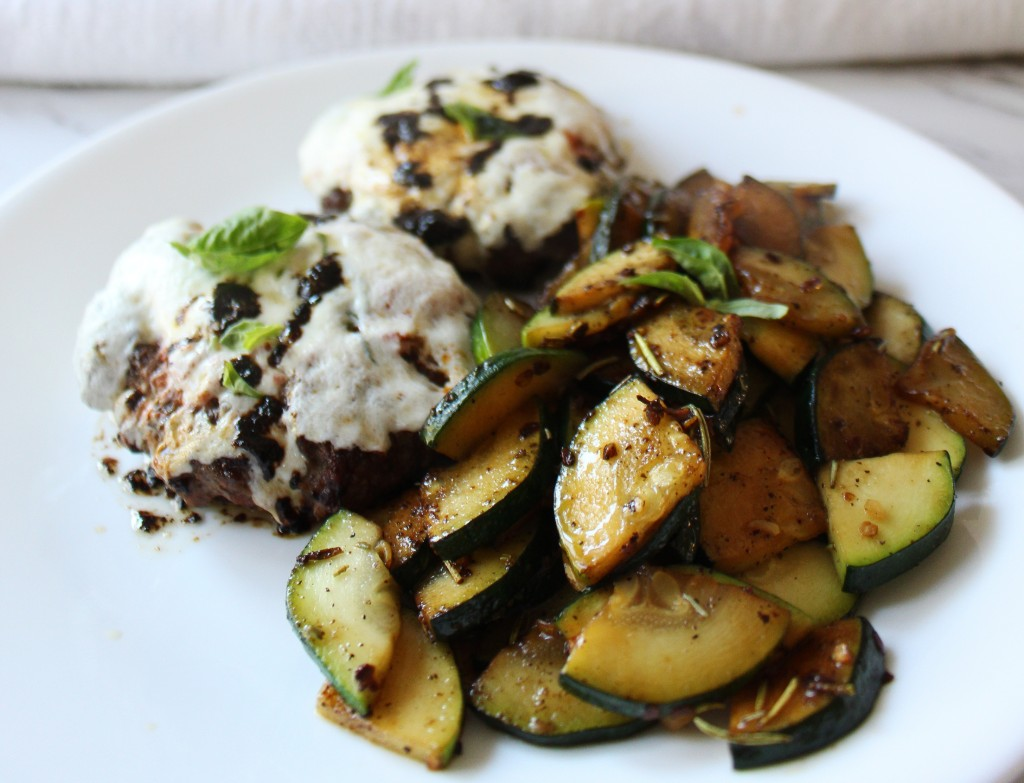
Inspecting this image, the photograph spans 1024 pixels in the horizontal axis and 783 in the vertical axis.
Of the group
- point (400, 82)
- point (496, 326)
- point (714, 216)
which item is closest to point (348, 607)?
point (496, 326)

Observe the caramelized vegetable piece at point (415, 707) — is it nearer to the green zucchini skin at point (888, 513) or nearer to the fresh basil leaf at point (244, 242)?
the green zucchini skin at point (888, 513)

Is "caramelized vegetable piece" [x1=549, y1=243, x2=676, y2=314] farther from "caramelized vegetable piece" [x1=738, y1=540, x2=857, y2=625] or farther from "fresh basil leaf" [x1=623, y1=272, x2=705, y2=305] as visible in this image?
"caramelized vegetable piece" [x1=738, y1=540, x2=857, y2=625]

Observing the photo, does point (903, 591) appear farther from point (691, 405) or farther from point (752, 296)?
point (752, 296)

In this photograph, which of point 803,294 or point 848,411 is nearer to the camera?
point 848,411

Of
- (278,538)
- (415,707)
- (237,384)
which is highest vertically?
(237,384)

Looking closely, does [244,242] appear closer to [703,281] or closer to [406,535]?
[406,535]

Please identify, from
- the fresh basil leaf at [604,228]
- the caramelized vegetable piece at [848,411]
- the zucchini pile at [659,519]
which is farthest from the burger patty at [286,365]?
the caramelized vegetable piece at [848,411]
